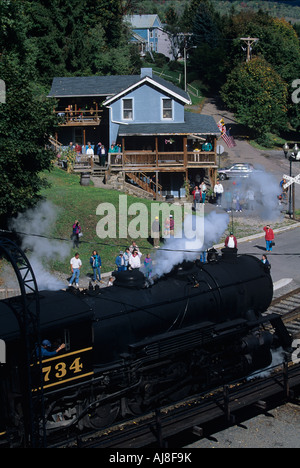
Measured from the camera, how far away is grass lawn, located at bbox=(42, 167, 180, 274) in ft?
96.6

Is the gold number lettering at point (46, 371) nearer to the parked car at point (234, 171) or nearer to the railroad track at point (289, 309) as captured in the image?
the railroad track at point (289, 309)

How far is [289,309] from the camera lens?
22562mm

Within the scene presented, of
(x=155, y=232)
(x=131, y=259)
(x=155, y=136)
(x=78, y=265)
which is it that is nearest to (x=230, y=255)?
(x=131, y=259)

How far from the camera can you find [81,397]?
13.7 m

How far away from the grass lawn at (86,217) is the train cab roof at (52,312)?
13.1 metres

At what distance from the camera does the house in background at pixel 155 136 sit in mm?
40406

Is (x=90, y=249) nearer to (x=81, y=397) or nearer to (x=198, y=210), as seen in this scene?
(x=198, y=210)

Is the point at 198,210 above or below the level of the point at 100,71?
below

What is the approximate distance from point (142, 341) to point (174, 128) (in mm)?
28318

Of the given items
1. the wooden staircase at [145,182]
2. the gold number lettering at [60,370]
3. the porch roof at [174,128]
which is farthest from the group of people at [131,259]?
the porch roof at [174,128]

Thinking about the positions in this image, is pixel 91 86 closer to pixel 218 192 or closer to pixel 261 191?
pixel 261 191

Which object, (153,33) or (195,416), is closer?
(195,416)
